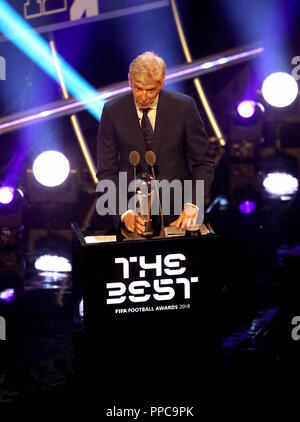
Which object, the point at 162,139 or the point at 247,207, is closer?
the point at 162,139

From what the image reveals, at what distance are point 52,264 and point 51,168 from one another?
1.03m

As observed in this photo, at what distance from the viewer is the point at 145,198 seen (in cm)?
328

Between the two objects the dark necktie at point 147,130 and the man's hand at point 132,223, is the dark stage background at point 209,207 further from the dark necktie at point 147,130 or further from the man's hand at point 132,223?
the dark necktie at point 147,130

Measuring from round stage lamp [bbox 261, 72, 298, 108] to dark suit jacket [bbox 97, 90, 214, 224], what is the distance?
375 cm

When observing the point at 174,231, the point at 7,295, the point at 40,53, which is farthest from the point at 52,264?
the point at 174,231

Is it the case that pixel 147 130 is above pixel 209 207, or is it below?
below

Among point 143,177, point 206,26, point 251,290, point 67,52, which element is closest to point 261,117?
point 206,26

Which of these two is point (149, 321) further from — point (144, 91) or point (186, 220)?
point (144, 91)

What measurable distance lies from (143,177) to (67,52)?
13.1 ft

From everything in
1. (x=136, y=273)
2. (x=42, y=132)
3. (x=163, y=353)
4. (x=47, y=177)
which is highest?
(x=42, y=132)

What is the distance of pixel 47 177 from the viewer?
20.9ft

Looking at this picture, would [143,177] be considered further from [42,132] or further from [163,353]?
[42,132]

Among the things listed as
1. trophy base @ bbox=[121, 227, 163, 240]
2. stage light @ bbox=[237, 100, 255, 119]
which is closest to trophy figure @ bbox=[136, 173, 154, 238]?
trophy base @ bbox=[121, 227, 163, 240]

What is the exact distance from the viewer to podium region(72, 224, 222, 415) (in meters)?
3.21
